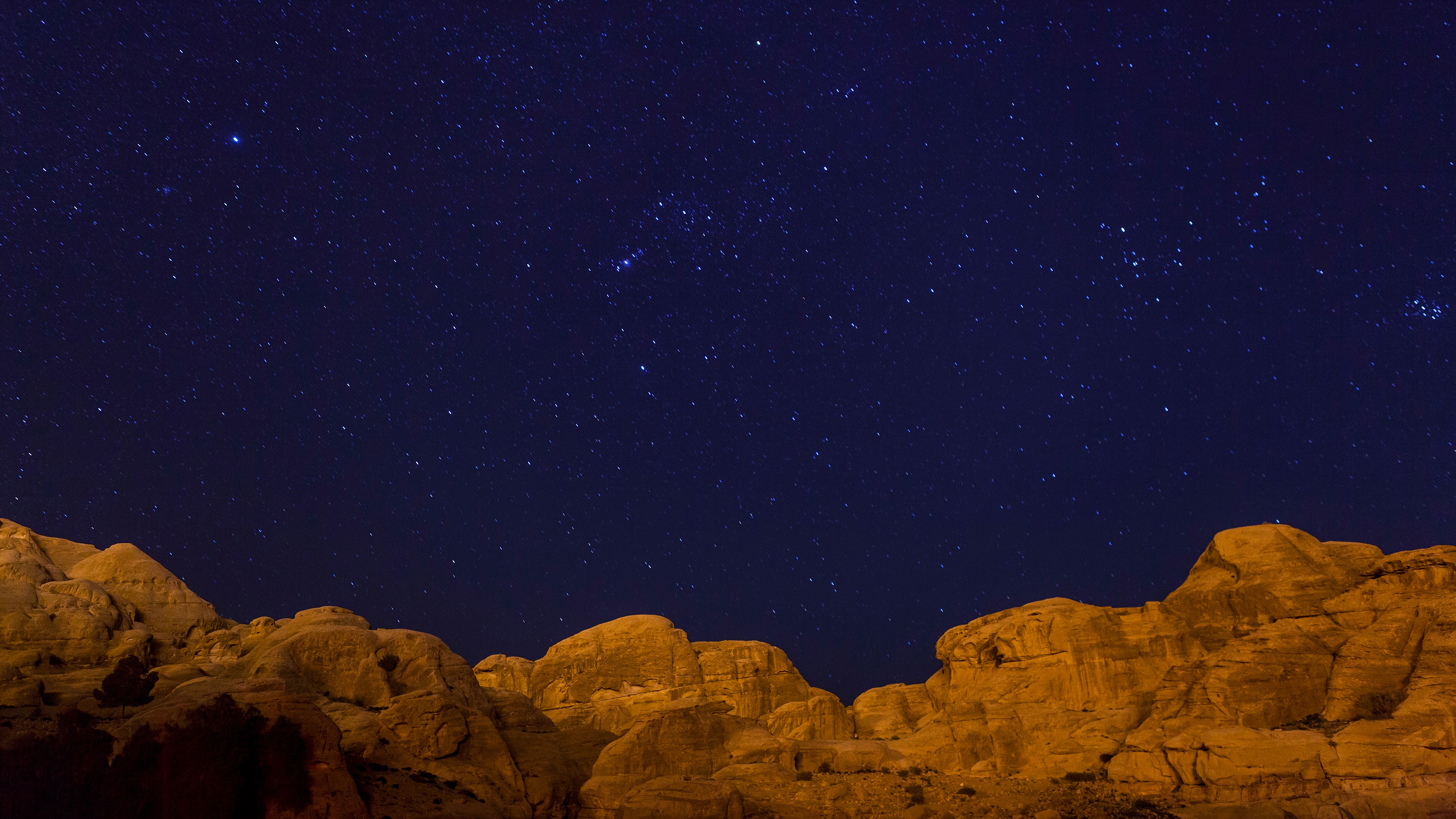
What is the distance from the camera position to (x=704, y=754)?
45.8m

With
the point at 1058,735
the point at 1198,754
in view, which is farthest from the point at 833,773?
the point at 1198,754

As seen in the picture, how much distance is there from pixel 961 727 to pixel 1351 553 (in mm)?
23937

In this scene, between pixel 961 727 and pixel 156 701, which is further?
pixel 961 727

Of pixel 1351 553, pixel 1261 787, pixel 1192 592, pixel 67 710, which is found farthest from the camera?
pixel 1192 592

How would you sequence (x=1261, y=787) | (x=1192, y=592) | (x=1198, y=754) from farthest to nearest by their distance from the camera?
1. (x=1192, y=592)
2. (x=1198, y=754)
3. (x=1261, y=787)

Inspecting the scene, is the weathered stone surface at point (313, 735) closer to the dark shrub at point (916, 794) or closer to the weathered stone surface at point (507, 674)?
the dark shrub at point (916, 794)

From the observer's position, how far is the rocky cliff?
3594cm

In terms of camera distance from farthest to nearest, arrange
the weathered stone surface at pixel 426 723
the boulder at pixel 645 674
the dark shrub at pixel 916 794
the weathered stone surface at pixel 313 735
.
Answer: the boulder at pixel 645 674
the dark shrub at pixel 916 794
the weathered stone surface at pixel 426 723
the weathered stone surface at pixel 313 735

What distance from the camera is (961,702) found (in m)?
53.6

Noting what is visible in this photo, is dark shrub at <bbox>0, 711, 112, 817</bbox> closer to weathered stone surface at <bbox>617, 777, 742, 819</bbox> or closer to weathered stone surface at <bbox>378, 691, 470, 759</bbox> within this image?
weathered stone surface at <bbox>378, 691, 470, 759</bbox>

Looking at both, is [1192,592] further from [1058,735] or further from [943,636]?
[943,636]

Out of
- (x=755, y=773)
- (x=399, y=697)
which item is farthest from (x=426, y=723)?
(x=755, y=773)

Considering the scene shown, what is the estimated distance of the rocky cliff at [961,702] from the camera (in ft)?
118

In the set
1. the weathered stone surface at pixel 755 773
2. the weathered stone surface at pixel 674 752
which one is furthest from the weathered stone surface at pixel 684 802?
the weathered stone surface at pixel 755 773
